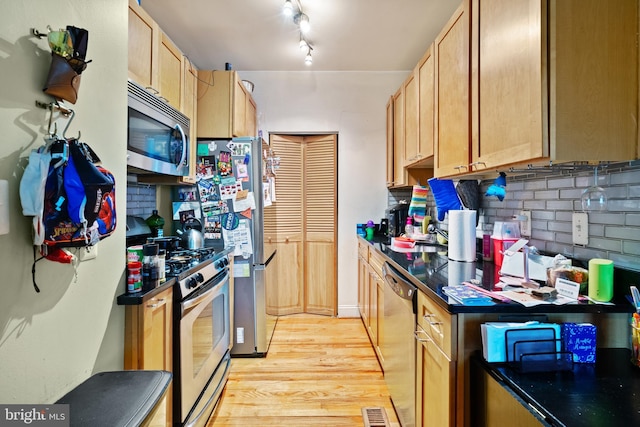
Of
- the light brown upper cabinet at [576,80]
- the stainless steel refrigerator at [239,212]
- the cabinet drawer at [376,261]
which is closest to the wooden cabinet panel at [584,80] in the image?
the light brown upper cabinet at [576,80]

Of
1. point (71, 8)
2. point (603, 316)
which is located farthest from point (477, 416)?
point (71, 8)

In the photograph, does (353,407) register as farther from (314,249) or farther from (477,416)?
(314,249)

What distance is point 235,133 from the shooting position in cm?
258

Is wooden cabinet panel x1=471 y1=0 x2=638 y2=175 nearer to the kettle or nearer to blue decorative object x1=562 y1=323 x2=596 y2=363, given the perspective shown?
blue decorative object x1=562 y1=323 x2=596 y2=363

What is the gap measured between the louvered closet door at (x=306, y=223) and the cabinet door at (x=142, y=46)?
66.9 inches

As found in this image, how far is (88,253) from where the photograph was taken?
104 cm

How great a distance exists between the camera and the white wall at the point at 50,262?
2.53 ft

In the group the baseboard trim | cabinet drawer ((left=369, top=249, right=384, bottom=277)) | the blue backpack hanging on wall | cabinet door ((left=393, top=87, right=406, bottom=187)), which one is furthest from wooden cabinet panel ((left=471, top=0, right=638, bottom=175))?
the baseboard trim

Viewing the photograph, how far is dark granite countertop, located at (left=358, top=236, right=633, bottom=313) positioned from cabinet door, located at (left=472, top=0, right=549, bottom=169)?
0.52 m

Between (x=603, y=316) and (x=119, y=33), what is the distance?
2056mm

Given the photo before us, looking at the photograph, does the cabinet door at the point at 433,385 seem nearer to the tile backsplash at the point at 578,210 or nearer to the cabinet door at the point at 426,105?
the tile backsplash at the point at 578,210

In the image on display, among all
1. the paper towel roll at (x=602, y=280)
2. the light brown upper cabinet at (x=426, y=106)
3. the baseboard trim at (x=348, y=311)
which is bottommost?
the baseboard trim at (x=348, y=311)

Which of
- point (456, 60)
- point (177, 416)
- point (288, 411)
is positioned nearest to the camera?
point (177, 416)

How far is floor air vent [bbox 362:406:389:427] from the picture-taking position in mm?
1737
